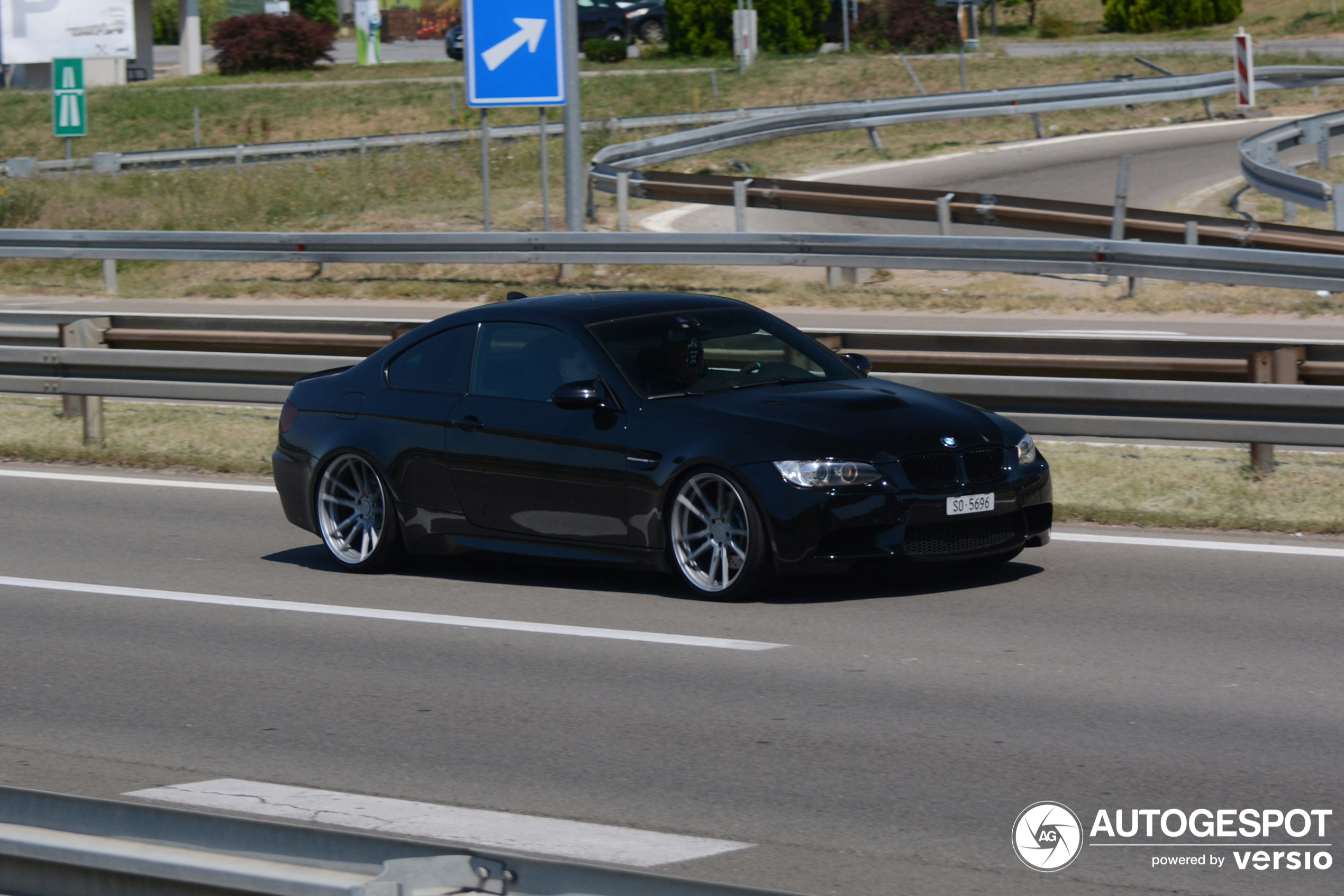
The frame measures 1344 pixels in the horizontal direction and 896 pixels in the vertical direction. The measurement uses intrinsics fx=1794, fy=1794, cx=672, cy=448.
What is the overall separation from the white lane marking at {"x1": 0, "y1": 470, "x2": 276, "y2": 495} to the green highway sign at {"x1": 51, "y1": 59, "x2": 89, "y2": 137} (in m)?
18.4

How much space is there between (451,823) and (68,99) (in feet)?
90.9

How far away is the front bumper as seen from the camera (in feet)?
25.7

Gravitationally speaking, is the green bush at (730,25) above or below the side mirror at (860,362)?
above

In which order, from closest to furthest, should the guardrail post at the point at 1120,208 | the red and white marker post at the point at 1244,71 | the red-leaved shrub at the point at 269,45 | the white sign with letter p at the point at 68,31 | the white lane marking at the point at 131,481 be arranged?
1. the white lane marking at the point at 131,481
2. the guardrail post at the point at 1120,208
3. the red and white marker post at the point at 1244,71
4. the white sign with letter p at the point at 68,31
5. the red-leaved shrub at the point at 269,45

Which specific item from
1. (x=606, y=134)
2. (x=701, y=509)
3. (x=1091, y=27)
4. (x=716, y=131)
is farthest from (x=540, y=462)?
(x=1091, y=27)

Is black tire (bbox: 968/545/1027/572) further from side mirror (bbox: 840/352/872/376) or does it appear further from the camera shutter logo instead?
the camera shutter logo

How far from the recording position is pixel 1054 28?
225 feet

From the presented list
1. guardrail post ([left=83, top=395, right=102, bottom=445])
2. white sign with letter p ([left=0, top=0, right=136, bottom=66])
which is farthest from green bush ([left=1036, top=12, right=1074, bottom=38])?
guardrail post ([left=83, top=395, right=102, bottom=445])

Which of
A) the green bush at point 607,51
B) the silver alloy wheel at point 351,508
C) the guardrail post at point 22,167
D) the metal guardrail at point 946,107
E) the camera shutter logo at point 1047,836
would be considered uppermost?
the green bush at point 607,51

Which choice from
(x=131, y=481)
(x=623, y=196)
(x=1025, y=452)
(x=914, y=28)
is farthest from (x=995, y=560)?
(x=914, y=28)

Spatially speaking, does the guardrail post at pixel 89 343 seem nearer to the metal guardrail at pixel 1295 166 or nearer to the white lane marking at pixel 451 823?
the white lane marking at pixel 451 823

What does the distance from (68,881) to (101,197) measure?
3100 centimetres

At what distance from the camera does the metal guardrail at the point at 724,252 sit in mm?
17672

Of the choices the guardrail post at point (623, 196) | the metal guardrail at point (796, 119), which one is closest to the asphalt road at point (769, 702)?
the guardrail post at point (623, 196)
